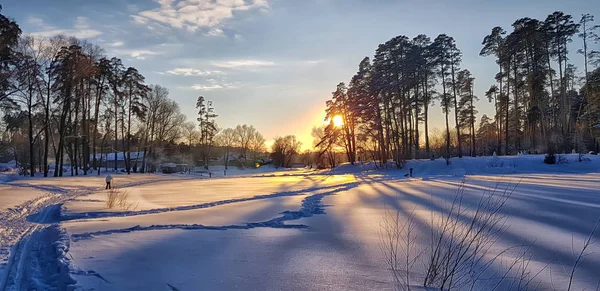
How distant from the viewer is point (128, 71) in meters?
42.8

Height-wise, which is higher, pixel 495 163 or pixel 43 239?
pixel 495 163

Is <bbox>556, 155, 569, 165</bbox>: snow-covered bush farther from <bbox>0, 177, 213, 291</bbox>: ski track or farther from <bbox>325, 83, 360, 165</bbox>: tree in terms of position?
<bbox>0, 177, 213, 291</bbox>: ski track

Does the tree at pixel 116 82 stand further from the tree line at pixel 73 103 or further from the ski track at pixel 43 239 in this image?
the ski track at pixel 43 239

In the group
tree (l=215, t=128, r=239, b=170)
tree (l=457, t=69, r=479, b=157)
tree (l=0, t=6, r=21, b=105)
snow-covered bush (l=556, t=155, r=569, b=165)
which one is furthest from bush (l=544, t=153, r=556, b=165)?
tree (l=215, t=128, r=239, b=170)

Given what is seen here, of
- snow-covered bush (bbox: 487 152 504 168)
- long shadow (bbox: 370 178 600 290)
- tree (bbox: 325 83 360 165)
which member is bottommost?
long shadow (bbox: 370 178 600 290)

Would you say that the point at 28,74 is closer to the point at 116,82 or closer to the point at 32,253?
the point at 116,82

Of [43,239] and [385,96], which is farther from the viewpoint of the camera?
[385,96]

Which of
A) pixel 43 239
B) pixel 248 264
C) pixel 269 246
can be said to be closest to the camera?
pixel 248 264

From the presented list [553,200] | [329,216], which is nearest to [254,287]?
[329,216]

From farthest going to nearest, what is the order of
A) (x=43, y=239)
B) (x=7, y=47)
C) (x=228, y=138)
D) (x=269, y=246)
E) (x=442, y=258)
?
(x=228, y=138)
(x=7, y=47)
(x=43, y=239)
(x=269, y=246)
(x=442, y=258)

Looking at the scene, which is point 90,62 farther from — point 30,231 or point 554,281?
point 554,281

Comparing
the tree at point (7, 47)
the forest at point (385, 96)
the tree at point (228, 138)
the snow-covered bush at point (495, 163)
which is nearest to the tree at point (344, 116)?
the forest at point (385, 96)

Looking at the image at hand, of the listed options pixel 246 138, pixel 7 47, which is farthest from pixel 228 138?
pixel 7 47

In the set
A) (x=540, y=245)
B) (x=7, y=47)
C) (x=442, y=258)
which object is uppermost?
(x=7, y=47)
